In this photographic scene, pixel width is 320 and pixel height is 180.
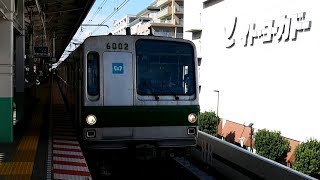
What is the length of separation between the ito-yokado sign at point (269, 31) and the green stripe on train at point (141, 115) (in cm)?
1311

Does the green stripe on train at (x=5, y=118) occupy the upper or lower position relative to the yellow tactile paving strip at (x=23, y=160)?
upper

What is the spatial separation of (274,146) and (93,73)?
14583 millimetres

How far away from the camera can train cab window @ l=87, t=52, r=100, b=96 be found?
7.72 m

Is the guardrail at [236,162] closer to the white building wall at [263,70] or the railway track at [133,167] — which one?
the railway track at [133,167]

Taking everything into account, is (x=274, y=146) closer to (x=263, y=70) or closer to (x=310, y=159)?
(x=310, y=159)

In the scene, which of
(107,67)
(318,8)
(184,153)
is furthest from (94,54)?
(318,8)

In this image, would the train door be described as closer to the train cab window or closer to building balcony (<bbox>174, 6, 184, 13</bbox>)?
the train cab window

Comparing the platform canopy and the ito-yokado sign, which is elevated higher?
the platform canopy

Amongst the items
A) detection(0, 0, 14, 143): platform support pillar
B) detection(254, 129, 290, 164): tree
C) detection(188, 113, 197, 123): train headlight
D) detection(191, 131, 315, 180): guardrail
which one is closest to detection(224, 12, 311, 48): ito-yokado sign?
detection(254, 129, 290, 164): tree

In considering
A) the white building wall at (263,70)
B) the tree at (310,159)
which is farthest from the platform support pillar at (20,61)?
the white building wall at (263,70)

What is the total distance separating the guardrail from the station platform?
Result: 8.61 ft

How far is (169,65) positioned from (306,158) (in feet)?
35.8

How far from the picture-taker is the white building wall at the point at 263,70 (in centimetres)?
1947

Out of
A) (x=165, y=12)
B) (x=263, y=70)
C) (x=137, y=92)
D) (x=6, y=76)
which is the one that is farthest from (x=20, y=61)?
(x=165, y=12)
